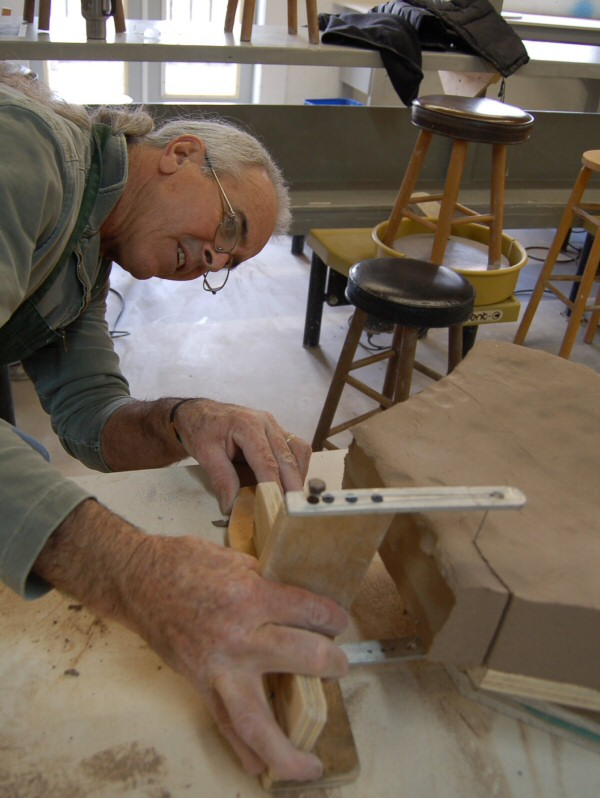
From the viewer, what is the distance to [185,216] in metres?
1.33

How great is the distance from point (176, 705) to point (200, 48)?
8.73 feet

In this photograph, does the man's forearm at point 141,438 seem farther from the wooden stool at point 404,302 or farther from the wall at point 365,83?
the wall at point 365,83

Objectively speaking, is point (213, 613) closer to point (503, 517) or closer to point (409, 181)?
point (503, 517)

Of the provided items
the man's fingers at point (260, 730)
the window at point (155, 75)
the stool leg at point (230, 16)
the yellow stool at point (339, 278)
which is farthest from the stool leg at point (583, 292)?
the window at point (155, 75)

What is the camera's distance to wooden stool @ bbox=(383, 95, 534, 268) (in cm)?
243

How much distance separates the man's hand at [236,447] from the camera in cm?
113

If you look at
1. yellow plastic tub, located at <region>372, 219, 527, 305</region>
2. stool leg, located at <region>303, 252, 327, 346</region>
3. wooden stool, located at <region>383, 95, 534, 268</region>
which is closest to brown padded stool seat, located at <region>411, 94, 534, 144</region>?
wooden stool, located at <region>383, 95, 534, 268</region>

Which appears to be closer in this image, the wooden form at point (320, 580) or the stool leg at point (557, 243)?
the wooden form at point (320, 580)

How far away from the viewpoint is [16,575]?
2.65 ft

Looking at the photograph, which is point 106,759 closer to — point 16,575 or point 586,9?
point 16,575

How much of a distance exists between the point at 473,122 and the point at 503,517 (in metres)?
1.93

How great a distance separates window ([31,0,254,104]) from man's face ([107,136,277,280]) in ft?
14.2

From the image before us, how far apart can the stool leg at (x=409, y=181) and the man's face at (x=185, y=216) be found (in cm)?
147

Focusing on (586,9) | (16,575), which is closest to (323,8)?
(586,9)
